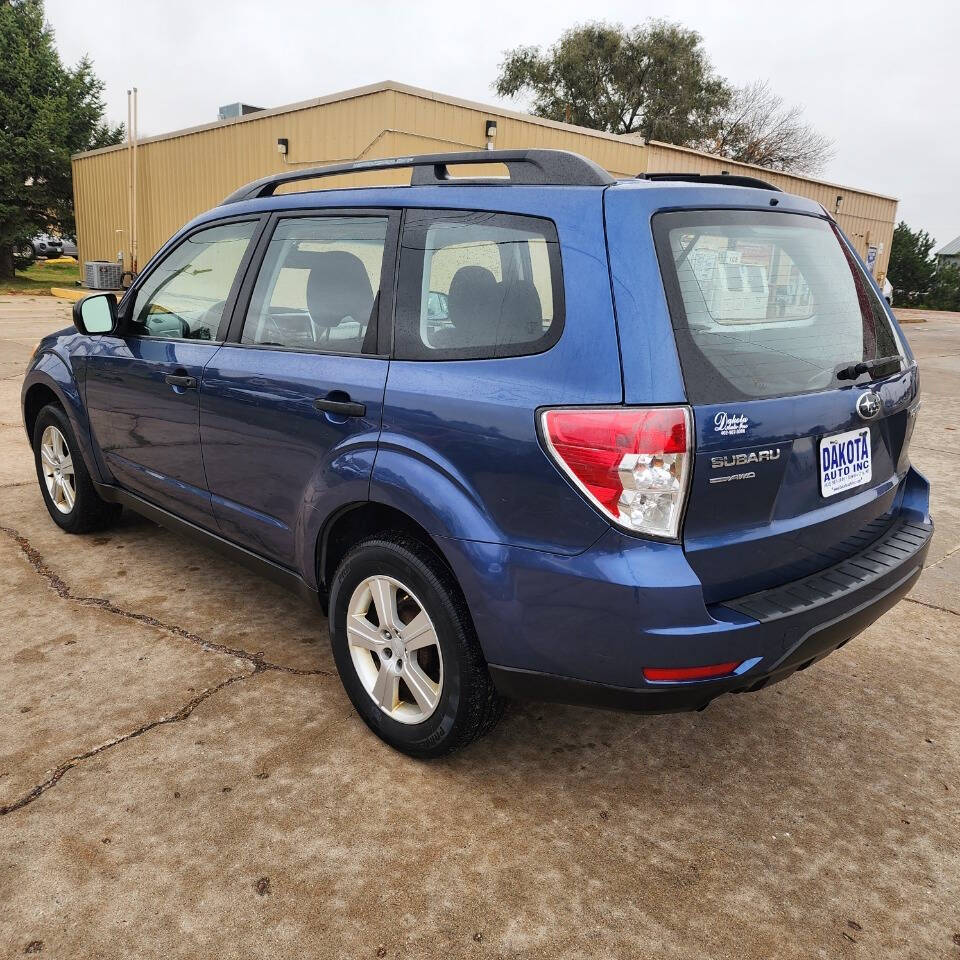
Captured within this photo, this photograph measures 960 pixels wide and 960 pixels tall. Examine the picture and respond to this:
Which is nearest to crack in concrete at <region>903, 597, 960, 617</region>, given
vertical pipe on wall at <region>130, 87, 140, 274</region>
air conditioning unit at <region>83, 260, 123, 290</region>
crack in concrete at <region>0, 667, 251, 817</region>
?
crack in concrete at <region>0, 667, 251, 817</region>

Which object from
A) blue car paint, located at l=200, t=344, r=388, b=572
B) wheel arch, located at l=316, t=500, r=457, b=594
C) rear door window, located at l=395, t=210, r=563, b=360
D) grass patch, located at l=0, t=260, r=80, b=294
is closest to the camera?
rear door window, located at l=395, t=210, r=563, b=360

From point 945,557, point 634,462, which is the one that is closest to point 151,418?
point 634,462

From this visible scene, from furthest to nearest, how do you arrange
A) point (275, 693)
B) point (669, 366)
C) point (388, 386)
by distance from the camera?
point (275, 693), point (388, 386), point (669, 366)

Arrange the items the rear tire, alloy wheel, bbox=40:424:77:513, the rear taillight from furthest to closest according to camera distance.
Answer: alloy wheel, bbox=40:424:77:513, the rear tire, the rear taillight

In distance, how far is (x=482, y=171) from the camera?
13023mm

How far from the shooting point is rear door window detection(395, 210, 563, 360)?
2.24 meters

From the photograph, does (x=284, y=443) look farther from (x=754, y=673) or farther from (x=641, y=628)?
(x=754, y=673)

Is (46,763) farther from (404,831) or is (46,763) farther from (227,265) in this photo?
(227,265)

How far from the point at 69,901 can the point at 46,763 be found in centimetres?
Result: 63

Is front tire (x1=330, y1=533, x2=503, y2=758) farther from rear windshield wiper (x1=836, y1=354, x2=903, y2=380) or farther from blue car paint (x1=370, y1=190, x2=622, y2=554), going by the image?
rear windshield wiper (x1=836, y1=354, x2=903, y2=380)

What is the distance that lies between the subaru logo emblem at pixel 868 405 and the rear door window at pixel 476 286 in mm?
936

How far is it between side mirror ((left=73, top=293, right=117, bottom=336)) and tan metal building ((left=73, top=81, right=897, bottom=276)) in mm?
4196

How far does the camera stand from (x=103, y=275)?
68.1ft

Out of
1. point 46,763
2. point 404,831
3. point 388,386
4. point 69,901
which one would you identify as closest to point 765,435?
point 388,386
